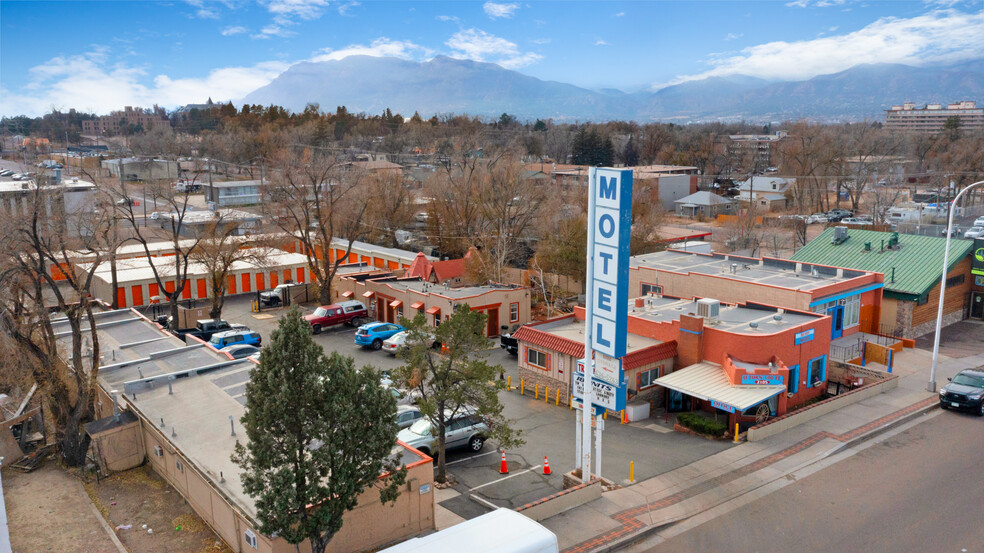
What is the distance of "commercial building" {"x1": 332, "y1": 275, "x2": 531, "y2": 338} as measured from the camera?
115 ft

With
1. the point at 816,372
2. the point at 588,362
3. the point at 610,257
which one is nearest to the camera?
the point at 610,257

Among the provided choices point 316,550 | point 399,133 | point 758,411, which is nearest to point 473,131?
point 399,133

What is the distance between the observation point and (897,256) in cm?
3672

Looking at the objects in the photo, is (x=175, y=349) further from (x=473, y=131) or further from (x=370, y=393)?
(x=473, y=131)

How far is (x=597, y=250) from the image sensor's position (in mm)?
17672

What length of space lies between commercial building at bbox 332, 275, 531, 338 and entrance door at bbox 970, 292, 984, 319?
2472 centimetres

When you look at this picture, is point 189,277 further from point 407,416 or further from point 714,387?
point 714,387

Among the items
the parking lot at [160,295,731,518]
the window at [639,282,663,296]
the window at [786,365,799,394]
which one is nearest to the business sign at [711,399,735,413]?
the parking lot at [160,295,731,518]

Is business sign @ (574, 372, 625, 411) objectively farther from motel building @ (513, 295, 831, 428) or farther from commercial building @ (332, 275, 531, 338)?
commercial building @ (332, 275, 531, 338)

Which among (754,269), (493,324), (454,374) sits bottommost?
(493,324)

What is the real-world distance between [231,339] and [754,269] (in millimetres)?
26519

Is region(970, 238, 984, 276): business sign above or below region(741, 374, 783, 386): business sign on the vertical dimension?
above

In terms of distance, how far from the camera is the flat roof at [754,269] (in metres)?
32.4

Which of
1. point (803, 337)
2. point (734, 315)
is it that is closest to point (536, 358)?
point (734, 315)
